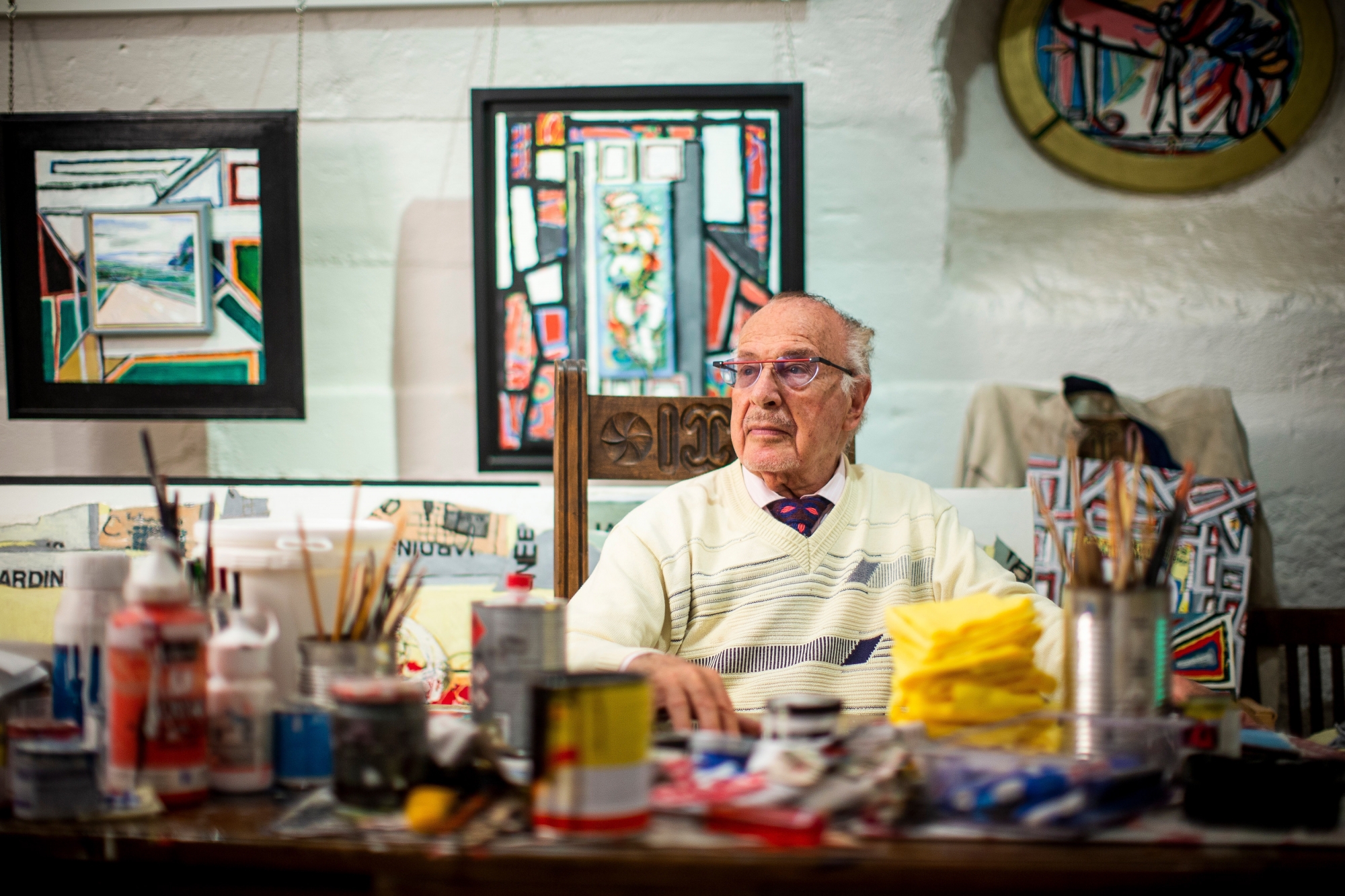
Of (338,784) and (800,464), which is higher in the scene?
(800,464)

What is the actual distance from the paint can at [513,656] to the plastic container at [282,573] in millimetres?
182

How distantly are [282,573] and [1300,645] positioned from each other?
244 centimetres

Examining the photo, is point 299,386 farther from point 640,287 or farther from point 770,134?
point 770,134

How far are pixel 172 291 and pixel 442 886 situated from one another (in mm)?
2362

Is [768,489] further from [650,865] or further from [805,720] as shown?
[650,865]

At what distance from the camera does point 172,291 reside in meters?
2.69

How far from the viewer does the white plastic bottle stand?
949 millimetres

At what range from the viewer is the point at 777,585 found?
70.7 inches

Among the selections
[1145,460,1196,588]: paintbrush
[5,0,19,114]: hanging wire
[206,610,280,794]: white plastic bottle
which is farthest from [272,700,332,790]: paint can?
[5,0,19,114]: hanging wire

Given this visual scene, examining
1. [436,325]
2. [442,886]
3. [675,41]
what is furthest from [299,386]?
[442,886]

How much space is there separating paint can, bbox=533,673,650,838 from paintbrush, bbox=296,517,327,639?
1.15 ft

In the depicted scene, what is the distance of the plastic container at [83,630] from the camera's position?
1.02 metres

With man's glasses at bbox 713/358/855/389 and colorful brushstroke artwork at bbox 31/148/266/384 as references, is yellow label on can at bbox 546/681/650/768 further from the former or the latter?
colorful brushstroke artwork at bbox 31/148/266/384

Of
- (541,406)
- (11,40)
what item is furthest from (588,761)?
(11,40)
